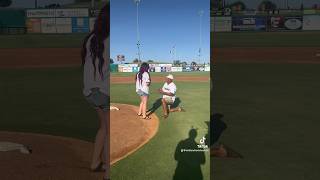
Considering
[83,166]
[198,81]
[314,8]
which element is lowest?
[83,166]

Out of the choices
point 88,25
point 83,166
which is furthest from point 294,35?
point 83,166

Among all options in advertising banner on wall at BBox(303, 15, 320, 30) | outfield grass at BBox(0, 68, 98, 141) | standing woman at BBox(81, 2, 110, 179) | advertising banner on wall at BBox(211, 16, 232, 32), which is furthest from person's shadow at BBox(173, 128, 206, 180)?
advertising banner on wall at BBox(303, 15, 320, 30)

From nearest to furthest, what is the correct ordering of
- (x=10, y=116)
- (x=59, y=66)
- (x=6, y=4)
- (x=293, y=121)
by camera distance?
(x=293, y=121) → (x=10, y=116) → (x=59, y=66) → (x=6, y=4)

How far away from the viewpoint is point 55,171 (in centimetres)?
462

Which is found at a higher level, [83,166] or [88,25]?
[88,25]

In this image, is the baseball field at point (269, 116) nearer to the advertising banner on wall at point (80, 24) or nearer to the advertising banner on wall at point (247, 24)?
the advertising banner on wall at point (247, 24)

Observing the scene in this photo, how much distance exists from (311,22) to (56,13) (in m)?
21.3

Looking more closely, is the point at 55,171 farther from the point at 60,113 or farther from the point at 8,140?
the point at 60,113

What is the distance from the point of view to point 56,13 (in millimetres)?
32531

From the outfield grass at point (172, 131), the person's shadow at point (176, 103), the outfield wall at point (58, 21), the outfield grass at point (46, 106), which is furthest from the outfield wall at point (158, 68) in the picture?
the outfield wall at point (58, 21)

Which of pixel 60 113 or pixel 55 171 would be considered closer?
pixel 55 171

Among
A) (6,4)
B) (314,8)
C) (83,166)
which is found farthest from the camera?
(6,4)

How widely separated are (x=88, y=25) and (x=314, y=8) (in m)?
19.8

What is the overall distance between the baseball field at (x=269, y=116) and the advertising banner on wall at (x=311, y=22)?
11.9m
